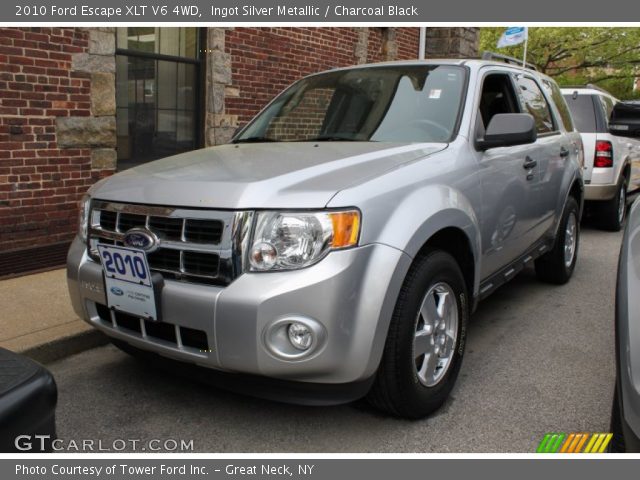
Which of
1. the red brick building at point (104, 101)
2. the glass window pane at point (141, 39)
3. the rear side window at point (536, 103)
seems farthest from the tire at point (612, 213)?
the glass window pane at point (141, 39)

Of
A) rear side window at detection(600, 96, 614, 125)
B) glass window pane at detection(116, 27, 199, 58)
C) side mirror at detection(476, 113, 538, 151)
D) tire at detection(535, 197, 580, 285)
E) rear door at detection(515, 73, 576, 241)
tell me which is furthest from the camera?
rear side window at detection(600, 96, 614, 125)

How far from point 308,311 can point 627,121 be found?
2.82 m

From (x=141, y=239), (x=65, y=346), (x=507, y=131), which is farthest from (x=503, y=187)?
(x=65, y=346)

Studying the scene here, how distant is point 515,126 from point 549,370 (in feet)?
4.81

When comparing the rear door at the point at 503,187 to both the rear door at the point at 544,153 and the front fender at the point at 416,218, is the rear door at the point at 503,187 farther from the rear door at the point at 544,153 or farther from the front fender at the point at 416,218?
the front fender at the point at 416,218

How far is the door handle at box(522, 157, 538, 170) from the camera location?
14.0 ft

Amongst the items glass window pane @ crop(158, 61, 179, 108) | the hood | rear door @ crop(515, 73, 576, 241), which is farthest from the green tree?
the hood

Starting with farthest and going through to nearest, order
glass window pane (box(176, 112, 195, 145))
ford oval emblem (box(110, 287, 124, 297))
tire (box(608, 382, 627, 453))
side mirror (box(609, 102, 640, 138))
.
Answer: glass window pane (box(176, 112, 195, 145)) < side mirror (box(609, 102, 640, 138)) < ford oval emblem (box(110, 287, 124, 297)) < tire (box(608, 382, 627, 453))

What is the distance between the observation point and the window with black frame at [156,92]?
6816mm

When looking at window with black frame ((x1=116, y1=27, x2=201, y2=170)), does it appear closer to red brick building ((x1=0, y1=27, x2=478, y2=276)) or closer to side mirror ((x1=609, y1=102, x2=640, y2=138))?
red brick building ((x1=0, y1=27, x2=478, y2=276))

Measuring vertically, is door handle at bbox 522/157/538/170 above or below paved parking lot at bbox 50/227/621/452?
above

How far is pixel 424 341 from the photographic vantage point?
3010 mm

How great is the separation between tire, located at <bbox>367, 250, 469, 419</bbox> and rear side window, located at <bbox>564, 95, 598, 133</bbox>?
612 centimetres

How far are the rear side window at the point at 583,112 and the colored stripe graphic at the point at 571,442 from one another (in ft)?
21.3
